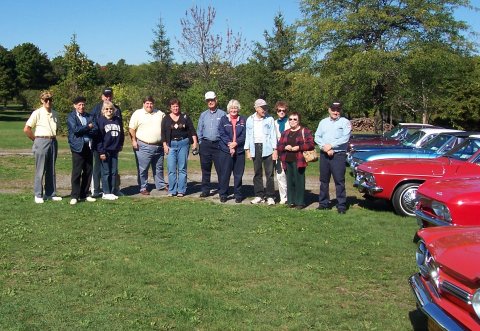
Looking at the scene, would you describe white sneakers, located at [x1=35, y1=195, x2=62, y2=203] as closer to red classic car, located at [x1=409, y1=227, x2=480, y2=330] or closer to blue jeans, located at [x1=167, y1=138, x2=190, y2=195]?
blue jeans, located at [x1=167, y1=138, x2=190, y2=195]

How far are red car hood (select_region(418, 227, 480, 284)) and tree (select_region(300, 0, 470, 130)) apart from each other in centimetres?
1853

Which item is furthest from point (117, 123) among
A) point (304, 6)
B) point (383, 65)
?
point (304, 6)

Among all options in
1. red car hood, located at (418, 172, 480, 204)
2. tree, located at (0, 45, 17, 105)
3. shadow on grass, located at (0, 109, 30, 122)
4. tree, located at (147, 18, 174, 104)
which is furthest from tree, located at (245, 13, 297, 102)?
tree, located at (0, 45, 17, 105)

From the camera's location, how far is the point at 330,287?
550 cm

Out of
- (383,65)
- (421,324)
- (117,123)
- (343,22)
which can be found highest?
(343,22)

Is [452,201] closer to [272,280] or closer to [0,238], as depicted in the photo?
[272,280]

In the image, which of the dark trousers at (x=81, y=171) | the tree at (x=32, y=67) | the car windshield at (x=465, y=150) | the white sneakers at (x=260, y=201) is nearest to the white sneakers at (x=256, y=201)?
the white sneakers at (x=260, y=201)

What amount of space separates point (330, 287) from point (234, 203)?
4800 millimetres

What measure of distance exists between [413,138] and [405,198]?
6757mm

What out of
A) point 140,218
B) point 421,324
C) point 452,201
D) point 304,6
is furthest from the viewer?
point 304,6

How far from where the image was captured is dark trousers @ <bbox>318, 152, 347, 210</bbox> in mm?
9234

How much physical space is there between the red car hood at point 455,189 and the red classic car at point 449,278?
5.60 feet

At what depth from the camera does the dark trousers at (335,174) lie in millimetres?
9234

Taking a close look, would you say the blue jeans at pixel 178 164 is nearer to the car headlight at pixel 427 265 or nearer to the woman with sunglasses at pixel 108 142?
the woman with sunglasses at pixel 108 142
